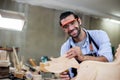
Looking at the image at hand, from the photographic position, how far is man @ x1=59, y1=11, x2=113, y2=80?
0.60 metres

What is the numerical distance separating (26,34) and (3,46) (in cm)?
Result: 40

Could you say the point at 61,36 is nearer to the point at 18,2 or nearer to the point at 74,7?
the point at 74,7

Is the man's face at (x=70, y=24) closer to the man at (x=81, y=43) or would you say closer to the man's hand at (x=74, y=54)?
the man at (x=81, y=43)

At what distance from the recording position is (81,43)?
83 centimetres

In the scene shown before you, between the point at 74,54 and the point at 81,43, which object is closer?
the point at 74,54

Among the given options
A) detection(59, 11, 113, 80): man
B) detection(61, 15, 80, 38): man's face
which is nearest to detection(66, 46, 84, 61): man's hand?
detection(59, 11, 113, 80): man

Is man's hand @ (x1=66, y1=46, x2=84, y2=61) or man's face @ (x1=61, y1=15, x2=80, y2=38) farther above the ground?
man's face @ (x1=61, y1=15, x2=80, y2=38)

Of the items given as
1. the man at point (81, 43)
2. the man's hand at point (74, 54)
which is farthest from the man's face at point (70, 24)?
the man's hand at point (74, 54)

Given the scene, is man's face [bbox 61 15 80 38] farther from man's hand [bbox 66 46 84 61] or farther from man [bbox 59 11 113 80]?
man's hand [bbox 66 46 84 61]

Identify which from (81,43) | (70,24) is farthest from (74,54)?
(81,43)

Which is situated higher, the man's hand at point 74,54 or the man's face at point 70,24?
the man's face at point 70,24

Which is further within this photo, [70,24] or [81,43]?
[81,43]

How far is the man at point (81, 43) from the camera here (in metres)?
0.60

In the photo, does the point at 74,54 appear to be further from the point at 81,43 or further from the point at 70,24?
the point at 81,43
